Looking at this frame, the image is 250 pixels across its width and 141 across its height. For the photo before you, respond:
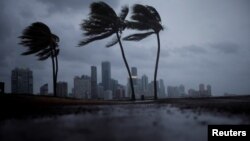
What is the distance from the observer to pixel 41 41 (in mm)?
12695

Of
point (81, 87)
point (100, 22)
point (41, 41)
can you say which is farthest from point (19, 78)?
point (100, 22)

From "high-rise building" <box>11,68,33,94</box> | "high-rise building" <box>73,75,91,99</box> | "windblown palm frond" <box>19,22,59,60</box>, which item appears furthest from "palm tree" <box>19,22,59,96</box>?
"high-rise building" <box>73,75,91,99</box>

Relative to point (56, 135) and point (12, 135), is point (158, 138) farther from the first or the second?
point (12, 135)

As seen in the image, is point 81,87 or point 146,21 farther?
point 81,87

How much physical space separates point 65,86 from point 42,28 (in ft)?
301

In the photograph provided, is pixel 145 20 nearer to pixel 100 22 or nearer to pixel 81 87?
pixel 100 22

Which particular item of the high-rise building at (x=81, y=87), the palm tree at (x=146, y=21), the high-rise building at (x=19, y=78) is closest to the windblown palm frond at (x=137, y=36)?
the palm tree at (x=146, y=21)

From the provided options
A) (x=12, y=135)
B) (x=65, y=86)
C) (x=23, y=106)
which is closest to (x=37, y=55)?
(x=23, y=106)

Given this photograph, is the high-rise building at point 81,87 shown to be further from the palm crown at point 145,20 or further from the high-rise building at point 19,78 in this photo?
the palm crown at point 145,20

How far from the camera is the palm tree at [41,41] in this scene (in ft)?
39.1

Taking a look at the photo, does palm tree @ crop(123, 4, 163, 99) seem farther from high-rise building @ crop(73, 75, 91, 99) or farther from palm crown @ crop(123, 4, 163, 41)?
high-rise building @ crop(73, 75, 91, 99)

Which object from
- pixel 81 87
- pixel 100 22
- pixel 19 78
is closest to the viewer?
pixel 100 22

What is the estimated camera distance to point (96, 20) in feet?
37.5

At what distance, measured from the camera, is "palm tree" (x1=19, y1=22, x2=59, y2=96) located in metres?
11.9
